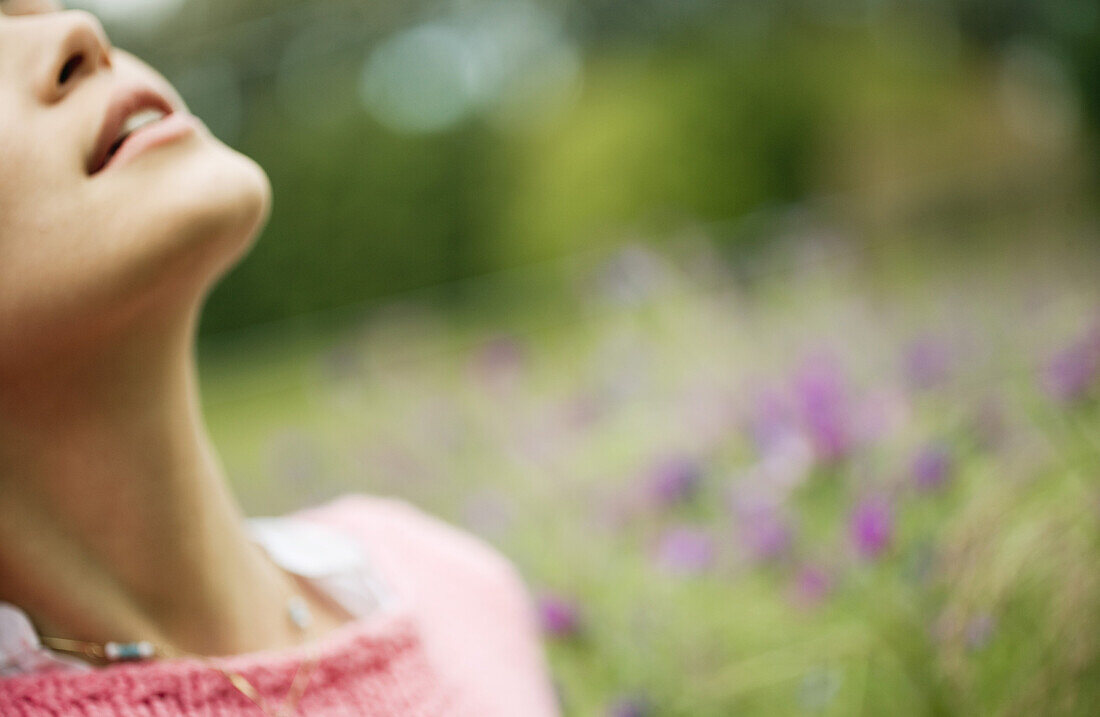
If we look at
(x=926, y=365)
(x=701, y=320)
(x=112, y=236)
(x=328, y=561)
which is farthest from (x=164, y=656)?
(x=701, y=320)

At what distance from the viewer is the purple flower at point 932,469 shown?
1549mm

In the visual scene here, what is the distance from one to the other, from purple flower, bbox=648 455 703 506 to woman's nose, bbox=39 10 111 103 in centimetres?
118

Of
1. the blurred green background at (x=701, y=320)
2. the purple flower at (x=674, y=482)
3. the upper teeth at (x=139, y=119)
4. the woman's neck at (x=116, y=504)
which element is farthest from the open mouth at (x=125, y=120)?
the purple flower at (x=674, y=482)

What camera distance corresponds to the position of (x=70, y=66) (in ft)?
3.09

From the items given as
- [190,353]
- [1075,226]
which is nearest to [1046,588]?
[190,353]

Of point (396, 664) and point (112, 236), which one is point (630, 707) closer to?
point (396, 664)

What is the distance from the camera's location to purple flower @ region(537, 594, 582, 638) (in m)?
1.67

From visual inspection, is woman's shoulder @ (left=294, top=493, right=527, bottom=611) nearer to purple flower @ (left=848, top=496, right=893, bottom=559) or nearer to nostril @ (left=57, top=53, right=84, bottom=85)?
purple flower @ (left=848, top=496, right=893, bottom=559)

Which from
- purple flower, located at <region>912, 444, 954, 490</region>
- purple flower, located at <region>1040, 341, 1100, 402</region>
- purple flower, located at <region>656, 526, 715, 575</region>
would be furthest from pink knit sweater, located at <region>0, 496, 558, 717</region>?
purple flower, located at <region>1040, 341, 1100, 402</region>

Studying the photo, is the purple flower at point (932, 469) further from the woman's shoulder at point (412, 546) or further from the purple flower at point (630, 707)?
the woman's shoulder at point (412, 546)

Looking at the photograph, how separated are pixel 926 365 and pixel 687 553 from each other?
77 centimetres

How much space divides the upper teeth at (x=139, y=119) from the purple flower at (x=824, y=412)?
1131mm

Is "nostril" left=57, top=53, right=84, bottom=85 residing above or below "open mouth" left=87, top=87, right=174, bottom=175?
above

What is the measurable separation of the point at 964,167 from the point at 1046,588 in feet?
23.9
